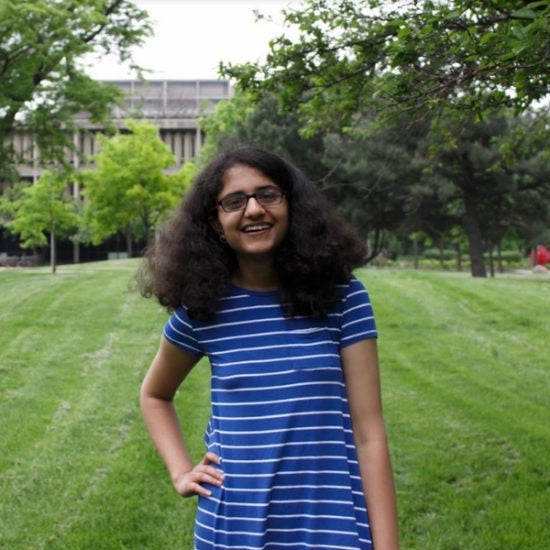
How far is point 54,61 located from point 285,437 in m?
15.9

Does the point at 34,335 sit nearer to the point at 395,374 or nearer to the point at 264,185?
the point at 395,374

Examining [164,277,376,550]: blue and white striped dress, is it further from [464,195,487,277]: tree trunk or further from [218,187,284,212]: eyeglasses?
Result: [464,195,487,277]: tree trunk

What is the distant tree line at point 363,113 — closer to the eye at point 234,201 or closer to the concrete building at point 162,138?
the eye at point 234,201

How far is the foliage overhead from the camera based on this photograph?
12.5ft

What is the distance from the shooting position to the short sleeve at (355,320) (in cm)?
191

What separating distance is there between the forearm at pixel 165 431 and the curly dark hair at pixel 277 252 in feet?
0.85

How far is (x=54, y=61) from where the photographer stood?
53.9 feet

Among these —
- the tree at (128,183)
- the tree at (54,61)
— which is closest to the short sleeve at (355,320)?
the tree at (54,61)

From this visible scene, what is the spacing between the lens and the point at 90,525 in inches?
179

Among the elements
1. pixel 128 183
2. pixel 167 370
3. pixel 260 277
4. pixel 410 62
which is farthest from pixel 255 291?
pixel 128 183

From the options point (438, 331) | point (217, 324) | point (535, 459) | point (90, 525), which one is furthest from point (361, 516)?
point (438, 331)

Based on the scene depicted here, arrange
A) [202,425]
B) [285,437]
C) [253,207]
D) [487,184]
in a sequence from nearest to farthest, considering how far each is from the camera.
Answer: [285,437] < [253,207] < [202,425] < [487,184]

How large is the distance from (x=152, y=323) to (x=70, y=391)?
3.76 meters

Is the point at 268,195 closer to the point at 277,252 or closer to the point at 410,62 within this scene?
the point at 277,252
